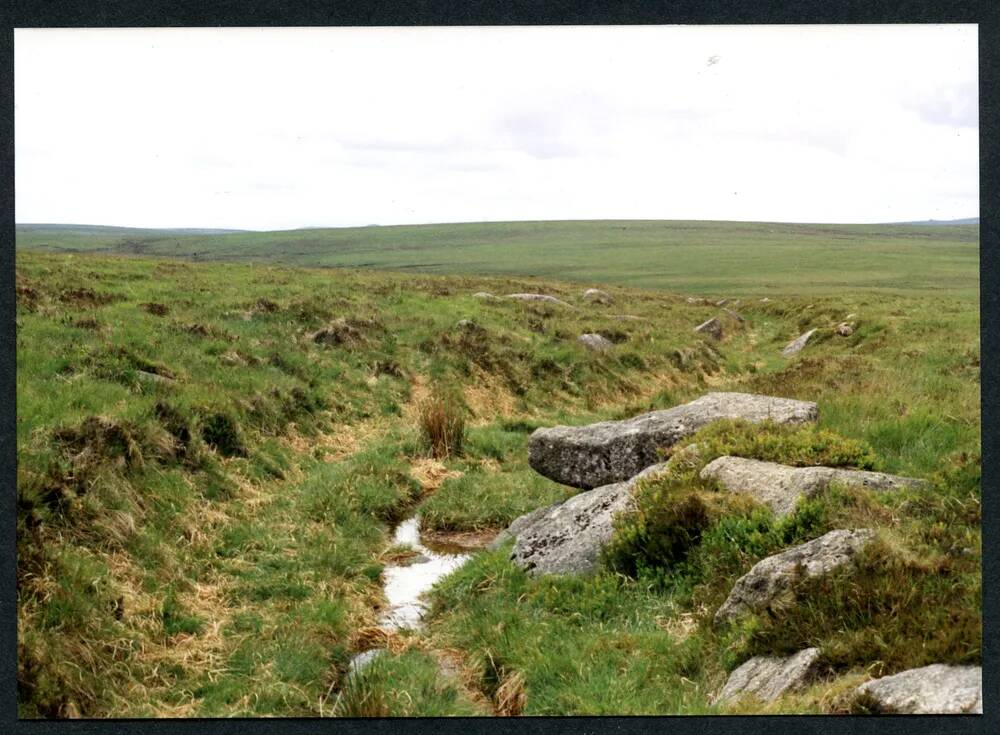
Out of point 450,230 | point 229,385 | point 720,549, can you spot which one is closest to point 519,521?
point 720,549

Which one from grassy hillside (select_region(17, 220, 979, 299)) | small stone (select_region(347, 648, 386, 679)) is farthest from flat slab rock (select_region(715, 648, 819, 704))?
grassy hillside (select_region(17, 220, 979, 299))

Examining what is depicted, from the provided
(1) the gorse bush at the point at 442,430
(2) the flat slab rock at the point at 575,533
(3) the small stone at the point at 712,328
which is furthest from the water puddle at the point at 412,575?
(3) the small stone at the point at 712,328

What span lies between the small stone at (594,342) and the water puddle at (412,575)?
13167 millimetres

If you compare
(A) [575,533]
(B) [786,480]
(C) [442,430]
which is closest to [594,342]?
(C) [442,430]

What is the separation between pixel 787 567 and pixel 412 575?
543cm

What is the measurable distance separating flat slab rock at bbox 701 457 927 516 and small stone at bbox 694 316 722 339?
23.6 m

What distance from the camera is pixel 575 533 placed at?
31.6ft

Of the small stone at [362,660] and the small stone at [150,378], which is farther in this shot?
the small stone at [150,378]

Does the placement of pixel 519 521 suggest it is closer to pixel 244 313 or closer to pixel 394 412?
pixel 394 412

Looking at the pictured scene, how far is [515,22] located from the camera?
850 cm

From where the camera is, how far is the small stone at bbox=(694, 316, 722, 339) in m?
32.3

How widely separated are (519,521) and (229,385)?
21.4 feet

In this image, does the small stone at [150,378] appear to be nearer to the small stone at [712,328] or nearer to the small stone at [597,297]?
the small stone at [712,328]

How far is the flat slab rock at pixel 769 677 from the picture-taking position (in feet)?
20.9
